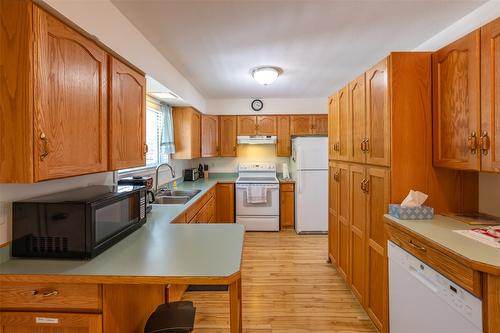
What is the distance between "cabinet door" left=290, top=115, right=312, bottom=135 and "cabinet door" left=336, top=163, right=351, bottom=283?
214cm

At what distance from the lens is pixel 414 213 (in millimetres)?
1668

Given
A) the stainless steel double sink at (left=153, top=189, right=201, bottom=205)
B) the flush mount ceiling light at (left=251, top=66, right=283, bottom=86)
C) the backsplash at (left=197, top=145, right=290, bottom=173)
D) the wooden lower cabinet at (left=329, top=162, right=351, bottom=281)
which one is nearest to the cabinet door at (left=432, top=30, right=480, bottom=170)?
the wooden lower cabinet at (left=329, top=162, right=351, bottom=281)

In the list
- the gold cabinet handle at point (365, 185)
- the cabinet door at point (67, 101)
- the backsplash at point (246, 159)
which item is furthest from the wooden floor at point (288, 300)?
the backsplash at point (246, 159)

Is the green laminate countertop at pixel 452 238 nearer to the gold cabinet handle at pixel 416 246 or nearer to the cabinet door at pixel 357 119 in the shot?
the gold cabinet handle at pixel 416 246

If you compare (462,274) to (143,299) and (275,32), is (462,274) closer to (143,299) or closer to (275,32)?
(143,299)

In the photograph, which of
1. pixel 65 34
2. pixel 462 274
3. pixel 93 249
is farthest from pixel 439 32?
pixel 93 249

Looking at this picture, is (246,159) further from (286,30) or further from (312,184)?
(286,30)

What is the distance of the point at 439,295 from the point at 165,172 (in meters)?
3.16

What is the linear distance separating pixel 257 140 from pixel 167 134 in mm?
1835

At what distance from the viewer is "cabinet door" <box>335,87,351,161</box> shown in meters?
2.52

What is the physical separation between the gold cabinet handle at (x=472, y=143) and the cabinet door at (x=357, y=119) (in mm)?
707

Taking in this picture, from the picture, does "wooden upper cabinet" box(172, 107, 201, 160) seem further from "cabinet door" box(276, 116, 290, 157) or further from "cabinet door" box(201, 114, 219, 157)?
"cabinet door" box(276, 116, 290, 157)

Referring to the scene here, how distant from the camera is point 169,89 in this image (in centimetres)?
275

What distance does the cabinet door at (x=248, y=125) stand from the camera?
488 cm
